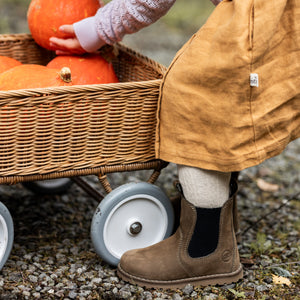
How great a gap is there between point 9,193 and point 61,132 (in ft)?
2.78

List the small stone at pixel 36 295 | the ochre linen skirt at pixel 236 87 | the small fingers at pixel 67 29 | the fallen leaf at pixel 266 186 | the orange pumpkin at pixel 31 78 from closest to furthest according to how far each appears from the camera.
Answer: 1. the ochre linen skirt at pixel 236 87
2. the small stone at pixel 36 295
3. the orange pumpkin at pixel 31 78
4. the small fingers at pixel 67 29
5. the fallen leaf at pixel 266 186

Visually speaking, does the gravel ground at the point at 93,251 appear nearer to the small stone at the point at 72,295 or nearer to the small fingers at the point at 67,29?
the small stone at the point at 72,295

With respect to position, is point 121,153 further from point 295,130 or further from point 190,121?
point 295,130

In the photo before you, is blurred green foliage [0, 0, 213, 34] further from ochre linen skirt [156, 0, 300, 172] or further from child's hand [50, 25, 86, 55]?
ochre linen skirt [156, 0, 300, 172]

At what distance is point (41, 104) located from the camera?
1.46m

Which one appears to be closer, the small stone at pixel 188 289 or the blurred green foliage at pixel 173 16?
the small stone at pixel 188 289

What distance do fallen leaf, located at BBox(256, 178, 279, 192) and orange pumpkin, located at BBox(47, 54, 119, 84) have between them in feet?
3.28

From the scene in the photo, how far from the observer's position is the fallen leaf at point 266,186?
2.48 metres

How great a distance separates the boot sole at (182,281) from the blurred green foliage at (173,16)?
10.9ft

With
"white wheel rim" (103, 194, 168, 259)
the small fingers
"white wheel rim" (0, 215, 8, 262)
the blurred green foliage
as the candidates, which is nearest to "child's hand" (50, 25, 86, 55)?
the small fingers

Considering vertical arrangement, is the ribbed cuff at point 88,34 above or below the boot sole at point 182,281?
above

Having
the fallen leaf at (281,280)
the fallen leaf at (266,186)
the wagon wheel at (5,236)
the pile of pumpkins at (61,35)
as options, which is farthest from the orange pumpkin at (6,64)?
the fallen leaf at (266,186)

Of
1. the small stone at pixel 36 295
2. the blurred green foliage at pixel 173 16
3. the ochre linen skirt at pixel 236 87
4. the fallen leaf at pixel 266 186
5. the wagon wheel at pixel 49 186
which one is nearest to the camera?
the ochre linen skirt at pixel 236 87

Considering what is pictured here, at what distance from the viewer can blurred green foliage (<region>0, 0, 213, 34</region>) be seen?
4.69 metres
